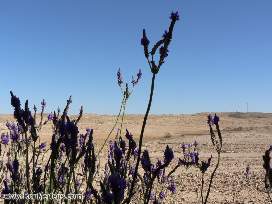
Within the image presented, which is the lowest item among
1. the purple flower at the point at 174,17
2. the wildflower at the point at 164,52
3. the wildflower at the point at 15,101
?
the wildflower at the point at 15,101

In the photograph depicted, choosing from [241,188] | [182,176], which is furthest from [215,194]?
[182,176]

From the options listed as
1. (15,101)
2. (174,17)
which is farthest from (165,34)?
(15,101)

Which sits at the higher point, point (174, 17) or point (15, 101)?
point (174, 17)

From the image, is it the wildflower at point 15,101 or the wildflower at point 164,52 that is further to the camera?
the wildflower at point 15,101

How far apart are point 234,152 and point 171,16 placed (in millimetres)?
15583

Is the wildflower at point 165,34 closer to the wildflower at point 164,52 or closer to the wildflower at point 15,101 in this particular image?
the wildflower at point 164,52

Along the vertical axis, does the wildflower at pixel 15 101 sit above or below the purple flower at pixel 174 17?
below

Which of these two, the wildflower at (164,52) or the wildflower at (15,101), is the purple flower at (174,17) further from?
the wildflower at (15,101)

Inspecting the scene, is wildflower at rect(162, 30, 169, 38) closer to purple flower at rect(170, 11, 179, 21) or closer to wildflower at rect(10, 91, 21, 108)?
purple flower at rect(170, 11, 179, 21)

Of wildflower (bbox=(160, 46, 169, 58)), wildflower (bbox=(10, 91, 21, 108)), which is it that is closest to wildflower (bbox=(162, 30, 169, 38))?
wildflower (bbox=(160, 46, 169, 58))

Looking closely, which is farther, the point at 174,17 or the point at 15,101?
the point at 15,101

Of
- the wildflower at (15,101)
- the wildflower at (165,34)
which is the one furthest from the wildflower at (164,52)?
the wildflower at (15,101)

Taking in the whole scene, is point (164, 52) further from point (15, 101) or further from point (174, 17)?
point (15, 101)

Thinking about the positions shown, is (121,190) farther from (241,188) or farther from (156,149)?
(156,149)
